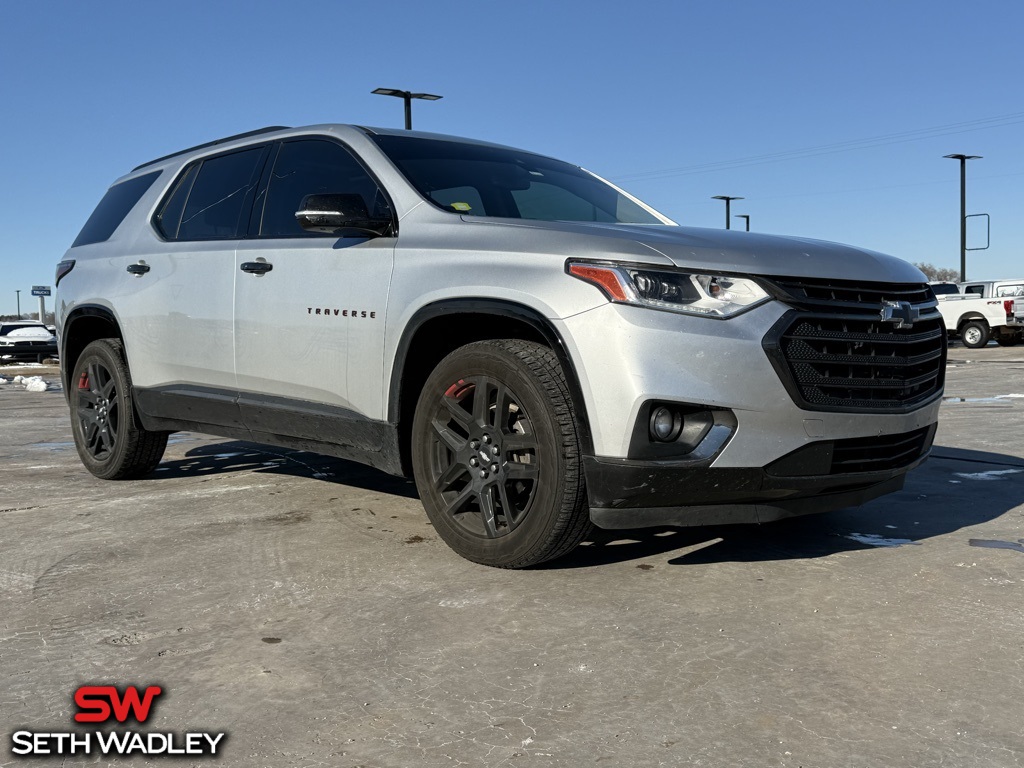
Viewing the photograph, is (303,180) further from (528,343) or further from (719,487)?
(719,487)

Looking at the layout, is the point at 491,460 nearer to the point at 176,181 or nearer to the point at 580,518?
the point at 580,518

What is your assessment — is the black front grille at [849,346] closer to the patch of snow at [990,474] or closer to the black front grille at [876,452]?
the black front grille at [876,452]

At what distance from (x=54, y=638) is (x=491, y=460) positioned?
1541mm

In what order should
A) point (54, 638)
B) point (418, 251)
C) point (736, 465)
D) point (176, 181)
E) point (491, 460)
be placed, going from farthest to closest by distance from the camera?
point (176, 181) → point (418, 251) → point (491, 460) → point (736, 465) → point (54, 638)

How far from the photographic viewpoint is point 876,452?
372 cm

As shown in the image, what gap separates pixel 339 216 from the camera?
13.3 feet

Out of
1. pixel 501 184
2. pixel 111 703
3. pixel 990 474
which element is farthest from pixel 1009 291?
pixel 111 703

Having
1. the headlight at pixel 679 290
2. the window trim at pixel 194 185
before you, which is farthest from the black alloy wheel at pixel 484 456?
the window trim at pixel 194 185

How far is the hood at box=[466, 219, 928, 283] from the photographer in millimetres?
3359

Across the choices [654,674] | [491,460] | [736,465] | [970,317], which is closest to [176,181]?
[491,460]

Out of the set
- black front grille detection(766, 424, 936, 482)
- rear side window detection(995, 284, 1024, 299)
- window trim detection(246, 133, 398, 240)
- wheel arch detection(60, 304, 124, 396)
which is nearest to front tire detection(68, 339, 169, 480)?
wheel arch detection(60, 304, 124, 396)

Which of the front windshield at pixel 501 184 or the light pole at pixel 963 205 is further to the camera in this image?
the light pole at pixel 963 205

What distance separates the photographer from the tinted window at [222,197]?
5078 millimetres

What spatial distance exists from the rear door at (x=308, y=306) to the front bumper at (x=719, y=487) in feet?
4.01
